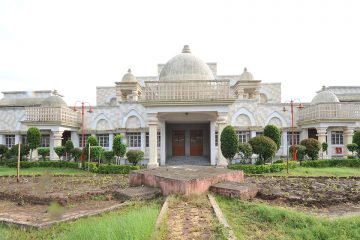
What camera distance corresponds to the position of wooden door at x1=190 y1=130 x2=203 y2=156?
73.3 ft

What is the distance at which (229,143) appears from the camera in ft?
50.9

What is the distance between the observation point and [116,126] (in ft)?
75.6

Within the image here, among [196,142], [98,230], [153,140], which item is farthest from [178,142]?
[98,230]

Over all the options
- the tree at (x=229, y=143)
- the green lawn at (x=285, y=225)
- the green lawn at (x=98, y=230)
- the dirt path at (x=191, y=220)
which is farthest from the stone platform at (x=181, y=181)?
the tree at (x=229, y=143)

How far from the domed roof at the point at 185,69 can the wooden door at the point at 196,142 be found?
530cm

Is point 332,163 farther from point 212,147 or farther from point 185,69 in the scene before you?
point 185,69

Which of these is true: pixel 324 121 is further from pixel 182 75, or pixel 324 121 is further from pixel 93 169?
pixel 93 169

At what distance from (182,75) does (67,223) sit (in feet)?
48.9

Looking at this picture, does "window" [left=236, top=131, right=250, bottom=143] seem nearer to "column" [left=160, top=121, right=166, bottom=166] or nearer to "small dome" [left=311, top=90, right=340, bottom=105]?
"small dome" [left=311, top=90, right=340, bottom=105]

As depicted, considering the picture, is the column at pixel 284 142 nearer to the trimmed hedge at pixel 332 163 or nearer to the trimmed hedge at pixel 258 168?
the trimmed hedge at pixel 332 163

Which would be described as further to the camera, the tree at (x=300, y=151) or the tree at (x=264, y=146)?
the tree at (x=300, y=151)

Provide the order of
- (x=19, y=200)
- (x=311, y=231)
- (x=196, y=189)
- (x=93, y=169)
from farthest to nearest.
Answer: (x=93, y=169)
(x=19, y=200)
(x=196, y=189)
(x=311, y=231)

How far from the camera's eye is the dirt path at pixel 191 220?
171 inches

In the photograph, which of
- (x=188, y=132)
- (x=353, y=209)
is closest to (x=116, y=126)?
(x=188, y=132)
